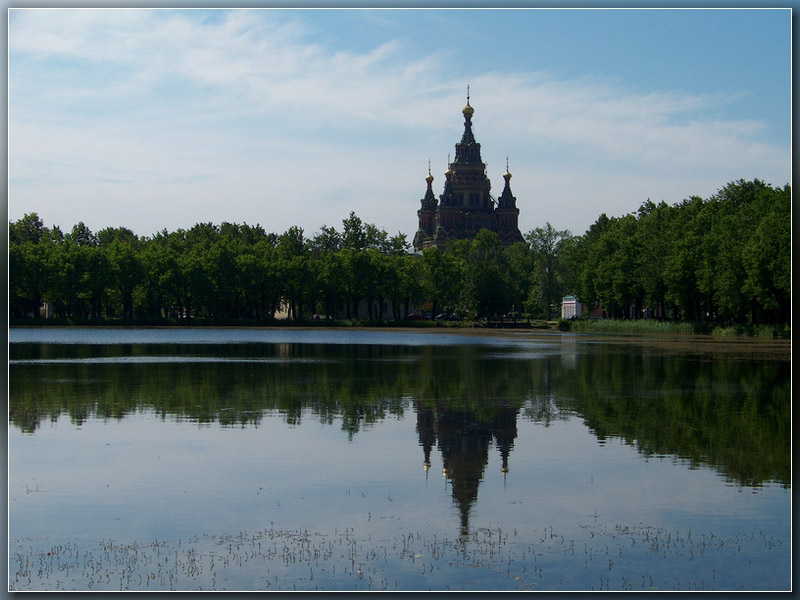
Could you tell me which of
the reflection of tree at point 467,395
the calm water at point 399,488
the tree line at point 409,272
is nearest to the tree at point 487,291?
the tree line at point 409,272

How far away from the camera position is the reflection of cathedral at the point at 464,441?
18.4 meters

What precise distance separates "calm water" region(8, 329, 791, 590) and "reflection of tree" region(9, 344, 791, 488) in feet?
0.51

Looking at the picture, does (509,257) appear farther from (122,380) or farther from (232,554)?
(232,554)

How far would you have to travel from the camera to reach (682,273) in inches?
3846

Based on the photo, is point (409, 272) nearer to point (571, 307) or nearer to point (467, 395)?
point (571, 307)

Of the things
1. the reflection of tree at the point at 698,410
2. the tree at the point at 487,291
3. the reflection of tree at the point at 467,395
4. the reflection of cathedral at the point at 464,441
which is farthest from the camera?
the tree at the point at 487,291

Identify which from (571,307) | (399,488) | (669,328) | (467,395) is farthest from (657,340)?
(571,307)

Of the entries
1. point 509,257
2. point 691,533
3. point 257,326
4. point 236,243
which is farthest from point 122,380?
point 509,257

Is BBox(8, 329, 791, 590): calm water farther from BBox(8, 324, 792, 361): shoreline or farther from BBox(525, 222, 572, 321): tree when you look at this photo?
BBox(525, 222, 572, 321): tree

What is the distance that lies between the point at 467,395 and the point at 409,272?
11888cm

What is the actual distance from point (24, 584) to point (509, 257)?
173842mm

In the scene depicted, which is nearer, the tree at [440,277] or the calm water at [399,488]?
the calm water at [399,488]

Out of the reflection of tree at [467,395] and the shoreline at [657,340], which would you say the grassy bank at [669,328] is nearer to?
the shoreline at [657,340]

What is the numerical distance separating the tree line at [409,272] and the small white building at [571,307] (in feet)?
5.74
